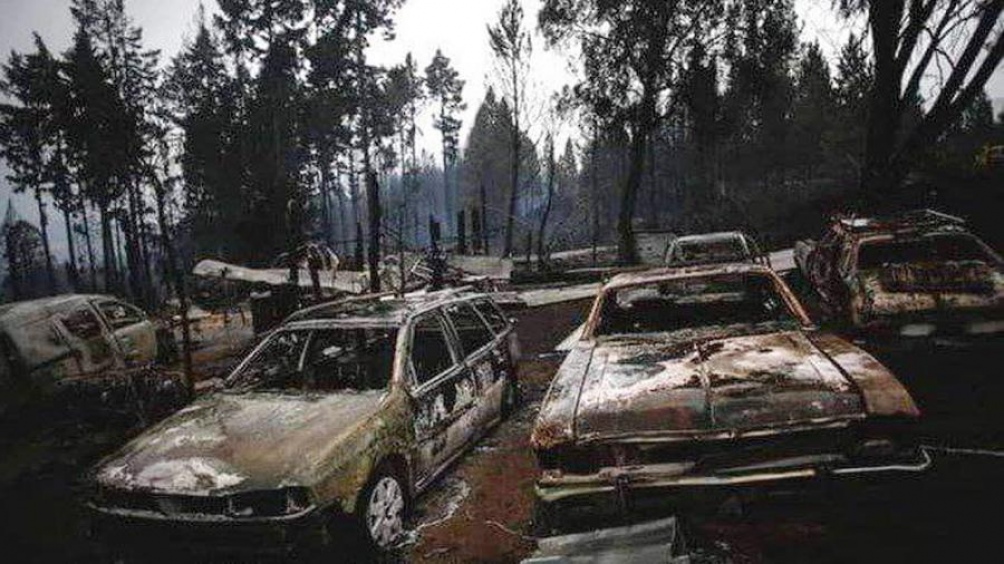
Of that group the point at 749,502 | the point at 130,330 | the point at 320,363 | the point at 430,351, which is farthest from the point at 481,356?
the point at 130,330

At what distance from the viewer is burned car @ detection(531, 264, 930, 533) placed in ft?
10.6

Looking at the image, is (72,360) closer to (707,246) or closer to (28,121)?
(707,246)

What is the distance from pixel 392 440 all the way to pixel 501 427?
8.02 ft

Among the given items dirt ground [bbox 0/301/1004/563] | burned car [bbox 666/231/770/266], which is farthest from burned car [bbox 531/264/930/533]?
burned car [bbox 666/231/770/266]

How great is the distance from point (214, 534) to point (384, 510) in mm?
1107

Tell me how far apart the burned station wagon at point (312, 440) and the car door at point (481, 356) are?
2cm

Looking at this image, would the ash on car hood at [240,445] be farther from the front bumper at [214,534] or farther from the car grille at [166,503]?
the front bumper at [214,534]

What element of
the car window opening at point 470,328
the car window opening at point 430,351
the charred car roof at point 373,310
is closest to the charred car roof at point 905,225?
the car window opening at point 470,328

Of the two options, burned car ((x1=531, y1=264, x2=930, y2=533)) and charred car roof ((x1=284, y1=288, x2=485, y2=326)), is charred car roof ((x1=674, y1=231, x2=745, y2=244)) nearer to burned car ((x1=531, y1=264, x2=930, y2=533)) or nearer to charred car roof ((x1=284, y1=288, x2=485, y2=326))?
charred car roof ((x1=284, y1=288, x2=485, y2=326))

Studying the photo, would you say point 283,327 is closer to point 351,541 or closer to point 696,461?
point 351,541

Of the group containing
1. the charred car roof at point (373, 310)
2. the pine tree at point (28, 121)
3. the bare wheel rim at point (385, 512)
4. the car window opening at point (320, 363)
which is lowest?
the bare wheel rim at point (385, 512)

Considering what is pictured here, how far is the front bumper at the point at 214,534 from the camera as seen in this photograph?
3861 mm

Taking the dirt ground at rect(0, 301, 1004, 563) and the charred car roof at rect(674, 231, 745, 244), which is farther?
the charred car roof at rect(674, 231, 745, 244)

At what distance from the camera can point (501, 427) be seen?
699 centimetres
